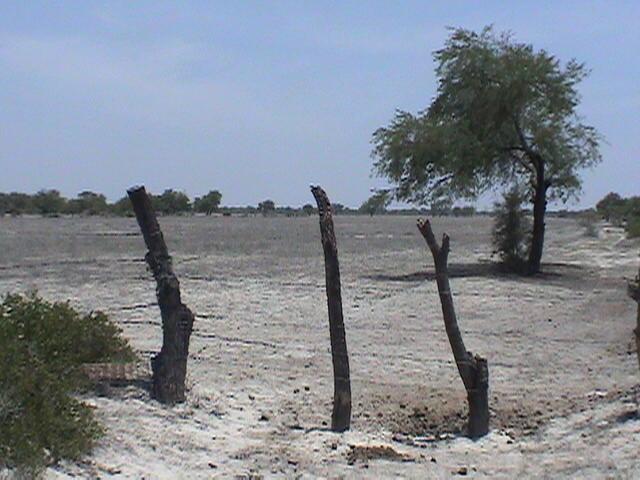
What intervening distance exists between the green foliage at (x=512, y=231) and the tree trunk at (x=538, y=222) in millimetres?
384

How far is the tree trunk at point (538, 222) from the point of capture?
2934 cm

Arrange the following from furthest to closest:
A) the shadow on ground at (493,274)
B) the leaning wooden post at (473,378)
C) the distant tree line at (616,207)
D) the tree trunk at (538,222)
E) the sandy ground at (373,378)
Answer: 1. the distant tree line at (616,207)
2. the tree trunk at (538,222)
3. the shadow on ground at (493,274)
4. the leaning wooden post at (473,378)
5. the sandy ground at (373,378)

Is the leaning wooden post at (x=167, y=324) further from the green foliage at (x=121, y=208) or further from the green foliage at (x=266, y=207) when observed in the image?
the green foliage at (x=266, y=207)

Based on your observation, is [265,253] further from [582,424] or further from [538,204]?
[582,424]

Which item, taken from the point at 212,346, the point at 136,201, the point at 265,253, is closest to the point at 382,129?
the point at 265,253

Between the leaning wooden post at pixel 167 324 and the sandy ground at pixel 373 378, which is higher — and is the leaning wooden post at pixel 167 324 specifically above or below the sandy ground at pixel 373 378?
above

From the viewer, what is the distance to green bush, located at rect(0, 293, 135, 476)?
24.9 feet

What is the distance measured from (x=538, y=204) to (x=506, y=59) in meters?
3.94

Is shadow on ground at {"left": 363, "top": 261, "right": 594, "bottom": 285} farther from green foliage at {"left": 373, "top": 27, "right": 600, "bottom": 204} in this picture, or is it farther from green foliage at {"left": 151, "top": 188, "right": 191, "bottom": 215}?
green foliage at {"left": 151, "top": 188, "right": 191, "bottom": 215}

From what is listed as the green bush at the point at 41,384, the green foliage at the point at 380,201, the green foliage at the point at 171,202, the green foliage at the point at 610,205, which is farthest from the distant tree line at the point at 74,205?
the green bush at the point at 41,384

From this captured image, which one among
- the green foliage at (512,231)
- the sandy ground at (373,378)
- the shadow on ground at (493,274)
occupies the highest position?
the green foliage at (512,231)

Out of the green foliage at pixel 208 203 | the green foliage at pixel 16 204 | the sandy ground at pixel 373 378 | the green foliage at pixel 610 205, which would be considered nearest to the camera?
the sandy ground at pixel 373 378

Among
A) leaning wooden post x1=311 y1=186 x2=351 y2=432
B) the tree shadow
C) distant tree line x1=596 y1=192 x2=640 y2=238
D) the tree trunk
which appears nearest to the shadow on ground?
the tree shadow

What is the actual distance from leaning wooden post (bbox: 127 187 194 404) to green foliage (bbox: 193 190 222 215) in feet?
362
